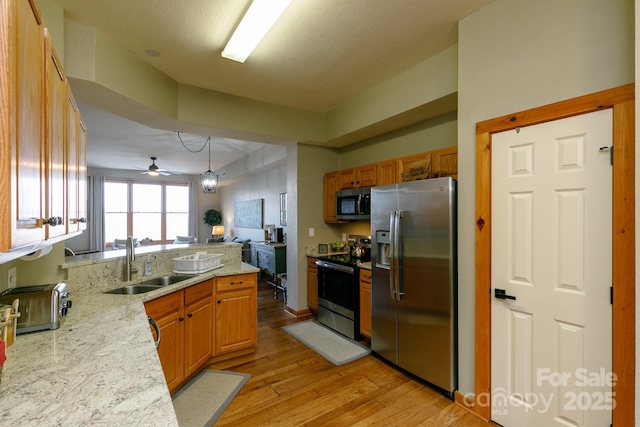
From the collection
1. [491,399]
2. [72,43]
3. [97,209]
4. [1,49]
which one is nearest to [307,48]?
[72,43]

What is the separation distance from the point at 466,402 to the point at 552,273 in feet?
3.94

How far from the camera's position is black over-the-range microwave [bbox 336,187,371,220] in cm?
368

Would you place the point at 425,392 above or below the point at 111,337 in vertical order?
below

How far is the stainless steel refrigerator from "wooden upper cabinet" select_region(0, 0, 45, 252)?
2408mm

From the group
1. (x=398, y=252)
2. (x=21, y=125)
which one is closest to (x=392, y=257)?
(x=398, y=252)

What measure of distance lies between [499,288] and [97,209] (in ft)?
31.3

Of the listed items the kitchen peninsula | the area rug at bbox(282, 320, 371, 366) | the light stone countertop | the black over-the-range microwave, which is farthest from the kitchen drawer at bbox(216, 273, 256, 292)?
the black over-the-range microwave

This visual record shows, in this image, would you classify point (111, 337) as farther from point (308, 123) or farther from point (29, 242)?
point (308, 123)

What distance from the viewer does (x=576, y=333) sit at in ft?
5.59

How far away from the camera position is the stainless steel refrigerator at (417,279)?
2.37 meters

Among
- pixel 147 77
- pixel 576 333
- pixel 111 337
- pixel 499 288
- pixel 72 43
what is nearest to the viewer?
pixel 111 337

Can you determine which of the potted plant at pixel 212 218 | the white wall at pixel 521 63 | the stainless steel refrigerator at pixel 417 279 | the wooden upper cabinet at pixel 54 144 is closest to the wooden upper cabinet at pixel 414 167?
the stainless steel refrigerator at pixel 417 279

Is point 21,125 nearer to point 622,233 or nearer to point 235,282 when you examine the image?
point 235,282

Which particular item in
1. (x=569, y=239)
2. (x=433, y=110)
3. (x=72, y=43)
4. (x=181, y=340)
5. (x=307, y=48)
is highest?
(x=307, y=48)
